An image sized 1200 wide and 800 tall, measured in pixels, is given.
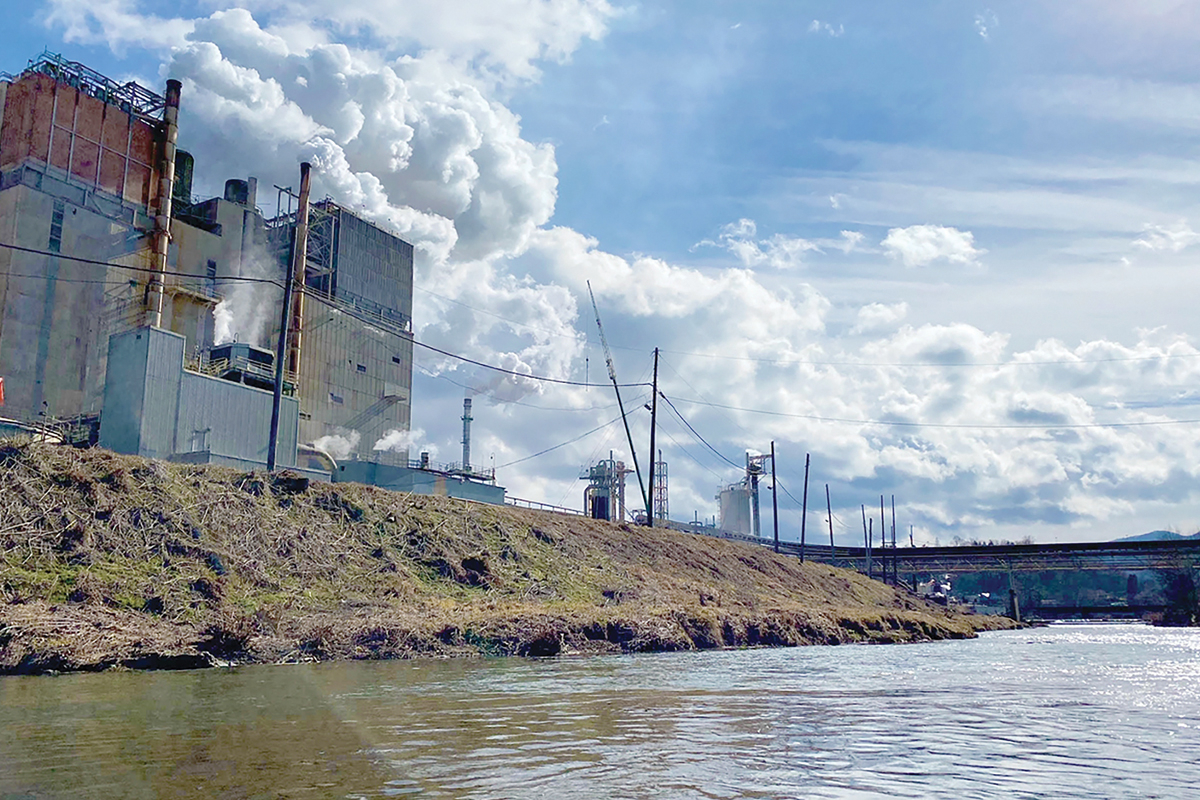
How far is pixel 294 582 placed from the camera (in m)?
26.8

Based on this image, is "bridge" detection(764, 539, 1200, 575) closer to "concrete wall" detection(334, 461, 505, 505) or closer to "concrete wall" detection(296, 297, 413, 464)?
"concrete wall" detection(334, 461, 505, 505)

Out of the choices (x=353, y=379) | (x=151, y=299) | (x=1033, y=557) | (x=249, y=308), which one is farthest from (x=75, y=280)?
(x=1033, y=557)

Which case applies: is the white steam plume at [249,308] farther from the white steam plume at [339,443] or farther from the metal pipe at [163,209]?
the white steam plume at [339,443]

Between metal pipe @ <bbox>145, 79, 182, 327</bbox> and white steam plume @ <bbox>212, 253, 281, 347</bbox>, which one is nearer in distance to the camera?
metal pipe @ <bbox>145, 79, 182, 327</bbox>

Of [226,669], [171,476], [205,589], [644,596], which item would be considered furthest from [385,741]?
[644,596]

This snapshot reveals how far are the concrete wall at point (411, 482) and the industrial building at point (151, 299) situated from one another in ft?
0.86

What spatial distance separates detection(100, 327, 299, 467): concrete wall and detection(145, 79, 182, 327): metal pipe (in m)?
9.04

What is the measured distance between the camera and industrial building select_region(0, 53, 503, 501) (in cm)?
4000

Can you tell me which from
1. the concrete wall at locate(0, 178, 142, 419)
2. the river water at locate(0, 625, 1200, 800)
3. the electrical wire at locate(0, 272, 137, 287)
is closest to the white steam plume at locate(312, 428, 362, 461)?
the concrete wall at locate(0, 178, 142, 419)

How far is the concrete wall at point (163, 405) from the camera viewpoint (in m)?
37.7

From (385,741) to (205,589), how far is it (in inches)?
666

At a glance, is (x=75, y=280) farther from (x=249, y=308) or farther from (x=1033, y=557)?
(x=1033, y=557)

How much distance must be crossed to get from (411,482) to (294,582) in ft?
99.3

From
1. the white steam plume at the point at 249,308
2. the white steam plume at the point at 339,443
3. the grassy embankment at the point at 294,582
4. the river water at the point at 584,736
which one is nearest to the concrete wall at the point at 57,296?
the white steam plume at the point at 249,308
